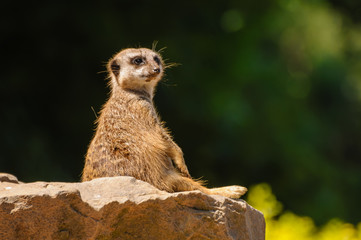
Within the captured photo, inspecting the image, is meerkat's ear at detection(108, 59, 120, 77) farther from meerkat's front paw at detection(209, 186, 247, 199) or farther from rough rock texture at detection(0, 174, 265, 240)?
rough rock texture at detection(0, 174, 265, 240)

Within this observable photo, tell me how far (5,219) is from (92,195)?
15.5 inches

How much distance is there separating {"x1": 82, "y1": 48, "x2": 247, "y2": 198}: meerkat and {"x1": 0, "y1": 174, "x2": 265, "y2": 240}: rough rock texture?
0.44 meters

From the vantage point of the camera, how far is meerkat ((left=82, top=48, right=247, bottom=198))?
3.37 meters

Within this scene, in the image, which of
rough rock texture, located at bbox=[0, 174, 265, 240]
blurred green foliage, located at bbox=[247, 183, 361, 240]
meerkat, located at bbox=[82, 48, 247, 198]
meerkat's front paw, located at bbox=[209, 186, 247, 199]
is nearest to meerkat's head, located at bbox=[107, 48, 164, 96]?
meerkat, located at bbox=[82, 48, 247, 198]

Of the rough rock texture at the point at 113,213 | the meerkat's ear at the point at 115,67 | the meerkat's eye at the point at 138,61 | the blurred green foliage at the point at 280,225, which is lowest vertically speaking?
the blurred green foliage at the point at 280,225

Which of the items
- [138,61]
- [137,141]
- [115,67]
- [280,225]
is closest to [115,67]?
[115,67]

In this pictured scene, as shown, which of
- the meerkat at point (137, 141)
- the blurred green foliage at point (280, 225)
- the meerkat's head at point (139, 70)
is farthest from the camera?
the blurred green foliage at point (280, 225)

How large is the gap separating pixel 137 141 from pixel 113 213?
751mm

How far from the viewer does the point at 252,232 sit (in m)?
3.18

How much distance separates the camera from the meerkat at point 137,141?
3.37m

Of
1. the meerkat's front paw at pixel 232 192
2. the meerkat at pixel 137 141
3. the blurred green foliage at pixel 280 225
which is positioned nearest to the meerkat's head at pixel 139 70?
the meerkat at pixel 137 141

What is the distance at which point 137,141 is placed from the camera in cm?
346

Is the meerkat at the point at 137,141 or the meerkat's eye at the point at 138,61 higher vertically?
the meerkat's eye at the point at 138,61

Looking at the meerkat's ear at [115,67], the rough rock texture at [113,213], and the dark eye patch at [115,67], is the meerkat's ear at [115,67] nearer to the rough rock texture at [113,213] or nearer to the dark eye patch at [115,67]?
the dark eye patch at [115,67]
